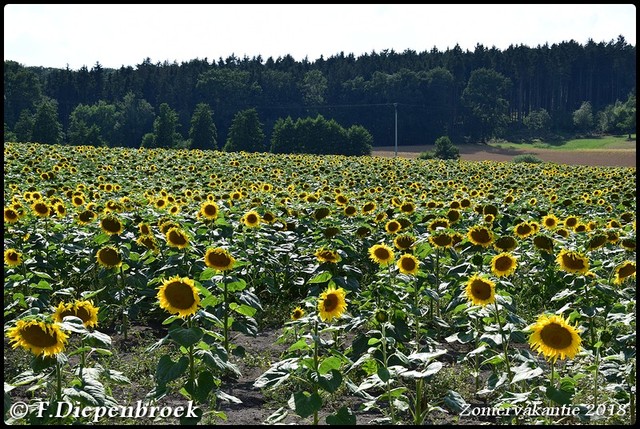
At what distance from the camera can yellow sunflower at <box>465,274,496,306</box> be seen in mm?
4410

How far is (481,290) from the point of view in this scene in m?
4.43

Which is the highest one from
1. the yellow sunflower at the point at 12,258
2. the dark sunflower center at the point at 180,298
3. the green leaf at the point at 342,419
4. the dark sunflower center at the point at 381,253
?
the dark sunflower center at the point at 180,298

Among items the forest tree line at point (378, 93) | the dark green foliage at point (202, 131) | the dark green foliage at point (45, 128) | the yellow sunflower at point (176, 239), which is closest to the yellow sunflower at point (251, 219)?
the yellow sunflower at point (176, 239)

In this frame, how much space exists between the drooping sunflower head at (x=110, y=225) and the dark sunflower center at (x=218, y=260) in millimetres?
1803

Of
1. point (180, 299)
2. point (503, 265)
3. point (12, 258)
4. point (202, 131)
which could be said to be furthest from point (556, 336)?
point (202, 131)

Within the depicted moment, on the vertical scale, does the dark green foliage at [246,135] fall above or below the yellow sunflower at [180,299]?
below

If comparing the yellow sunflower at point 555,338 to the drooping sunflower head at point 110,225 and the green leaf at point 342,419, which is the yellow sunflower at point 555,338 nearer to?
the green leaf at point 342,419

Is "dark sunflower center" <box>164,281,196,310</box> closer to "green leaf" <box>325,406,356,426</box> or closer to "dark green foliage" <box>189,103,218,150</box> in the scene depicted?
"green leaf" <box>325,406,356,426</box>

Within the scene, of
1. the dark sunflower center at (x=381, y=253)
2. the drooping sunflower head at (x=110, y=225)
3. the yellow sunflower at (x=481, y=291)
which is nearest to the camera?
the yellow sunflower at (x=481, y=291)

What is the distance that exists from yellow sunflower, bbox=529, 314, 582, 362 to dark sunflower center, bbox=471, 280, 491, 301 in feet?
2.00

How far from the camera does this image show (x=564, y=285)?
682 cm

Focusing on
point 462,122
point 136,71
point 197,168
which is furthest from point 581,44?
point 197,168

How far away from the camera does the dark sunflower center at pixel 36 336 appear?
3.53m

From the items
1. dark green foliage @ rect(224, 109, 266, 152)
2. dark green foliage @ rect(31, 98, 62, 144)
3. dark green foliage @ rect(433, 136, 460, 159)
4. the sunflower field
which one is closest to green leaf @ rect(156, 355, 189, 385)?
the sunflower field
